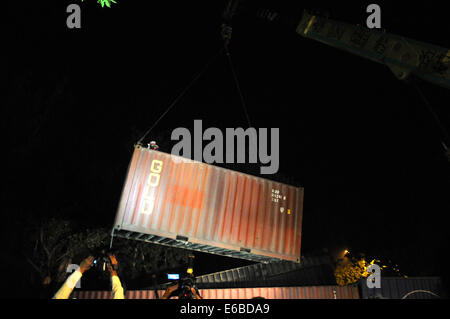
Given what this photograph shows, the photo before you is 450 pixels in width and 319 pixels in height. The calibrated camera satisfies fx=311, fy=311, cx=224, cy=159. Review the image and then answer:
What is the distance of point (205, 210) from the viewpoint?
8391mm

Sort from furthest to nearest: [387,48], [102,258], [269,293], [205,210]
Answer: [269,293] < [387,48] < [205,210] < [102,258]

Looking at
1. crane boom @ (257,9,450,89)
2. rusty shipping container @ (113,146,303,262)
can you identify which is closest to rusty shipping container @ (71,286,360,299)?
rusty shipping container @ (113,146,303,262)

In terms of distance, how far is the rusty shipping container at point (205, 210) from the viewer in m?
7.86

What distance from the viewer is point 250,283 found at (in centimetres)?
1331

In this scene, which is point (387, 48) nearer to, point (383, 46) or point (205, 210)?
point (383, 46)

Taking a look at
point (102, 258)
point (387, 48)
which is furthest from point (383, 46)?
point (102, 258)

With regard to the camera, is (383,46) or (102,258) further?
(383,46)

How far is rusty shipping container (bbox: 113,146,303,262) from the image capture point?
7855mm

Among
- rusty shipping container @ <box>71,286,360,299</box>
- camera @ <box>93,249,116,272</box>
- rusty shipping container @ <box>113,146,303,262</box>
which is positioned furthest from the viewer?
rusty shipping container @ <box>71,286,360,299</box>

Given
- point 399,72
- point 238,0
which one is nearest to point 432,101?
point 399,72

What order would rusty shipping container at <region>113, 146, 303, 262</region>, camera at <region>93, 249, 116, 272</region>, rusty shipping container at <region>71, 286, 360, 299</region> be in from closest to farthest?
camera at <region>93, 249, 116, 272</region> < rusty shipping container at <region>113, 146, 303, 262</region> < rusty shipping container at <region>71, 286, 360, 299</region>

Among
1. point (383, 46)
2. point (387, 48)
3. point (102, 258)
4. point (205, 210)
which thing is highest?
point (383, 46)

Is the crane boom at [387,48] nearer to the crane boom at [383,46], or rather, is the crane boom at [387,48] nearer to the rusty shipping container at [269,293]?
the crane boom at [383,46]

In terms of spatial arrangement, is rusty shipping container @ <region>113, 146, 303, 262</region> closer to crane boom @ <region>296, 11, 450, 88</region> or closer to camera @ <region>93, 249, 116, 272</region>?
camera @ <region>93, 249, 116, 272</region>
